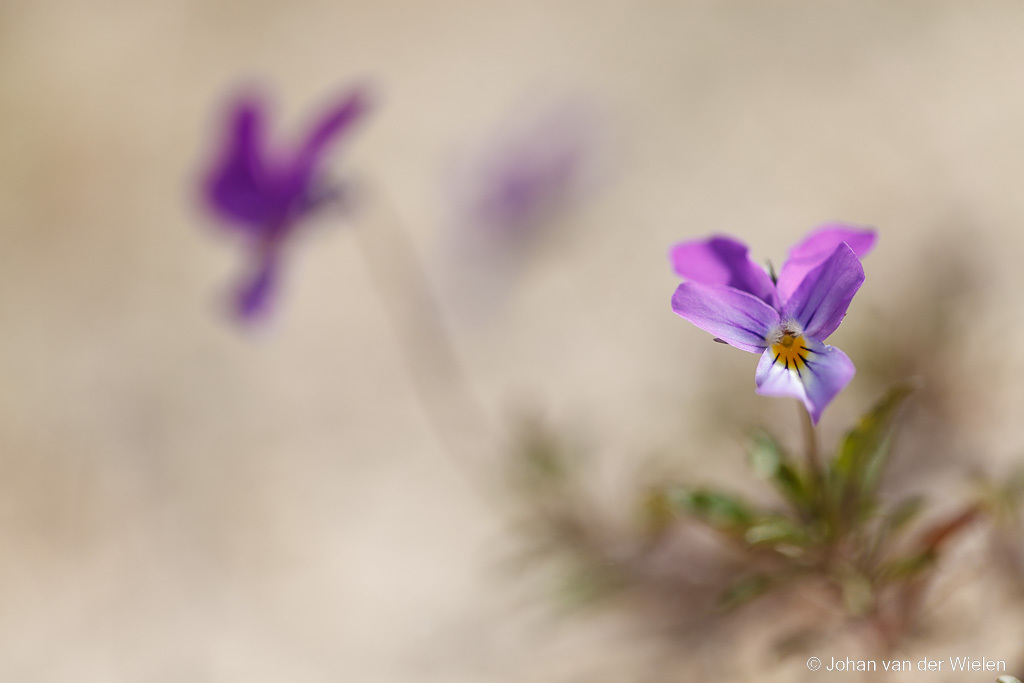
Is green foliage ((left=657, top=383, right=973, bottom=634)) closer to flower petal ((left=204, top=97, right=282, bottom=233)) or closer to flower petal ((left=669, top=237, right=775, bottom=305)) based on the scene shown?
flower petal ((left=669, top=237, right=775, bottom=305))

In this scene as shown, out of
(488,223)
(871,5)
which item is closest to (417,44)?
(488,223)

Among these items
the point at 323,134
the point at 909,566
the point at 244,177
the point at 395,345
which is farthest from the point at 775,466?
the point at 395,345

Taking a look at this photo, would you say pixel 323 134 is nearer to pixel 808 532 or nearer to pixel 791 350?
pixel 791 350

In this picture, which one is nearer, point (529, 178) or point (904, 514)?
point (904, 514)

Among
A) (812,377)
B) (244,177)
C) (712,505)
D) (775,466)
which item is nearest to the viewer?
(812,377)

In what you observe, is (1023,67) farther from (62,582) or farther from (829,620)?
(62,582)

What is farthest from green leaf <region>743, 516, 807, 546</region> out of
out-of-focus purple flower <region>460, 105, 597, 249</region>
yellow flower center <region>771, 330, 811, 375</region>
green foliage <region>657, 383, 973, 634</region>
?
out-of-focus purple flower <region>460, 105, 597, 249</region>

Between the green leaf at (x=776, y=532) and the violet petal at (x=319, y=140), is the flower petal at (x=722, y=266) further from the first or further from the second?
the violet petal at (x=319, y=140)
